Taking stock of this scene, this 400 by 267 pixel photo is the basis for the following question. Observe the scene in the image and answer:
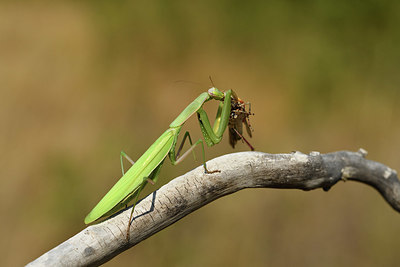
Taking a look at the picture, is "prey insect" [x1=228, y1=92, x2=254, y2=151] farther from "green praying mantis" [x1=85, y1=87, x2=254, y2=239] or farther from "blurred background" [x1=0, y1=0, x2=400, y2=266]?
"blurred background" [x1=0, y1=0, x2=400, y2=266]

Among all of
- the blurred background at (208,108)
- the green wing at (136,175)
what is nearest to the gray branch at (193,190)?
the green wing at (136,175)

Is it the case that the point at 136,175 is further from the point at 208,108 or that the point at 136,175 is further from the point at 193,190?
the point at 208,108

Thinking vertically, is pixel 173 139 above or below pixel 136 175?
above

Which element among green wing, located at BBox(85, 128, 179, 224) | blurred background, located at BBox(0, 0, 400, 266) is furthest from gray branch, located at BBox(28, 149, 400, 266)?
blurred background, located at BBox(0, 0, 400, 266)

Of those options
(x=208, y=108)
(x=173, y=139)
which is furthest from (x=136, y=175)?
(x=208, y=108)

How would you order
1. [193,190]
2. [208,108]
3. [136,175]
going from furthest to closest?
[208,108] → [136,175] → [193,190]

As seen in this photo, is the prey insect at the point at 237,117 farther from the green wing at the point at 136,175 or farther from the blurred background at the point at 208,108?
the blurred background at the point at 208,108
